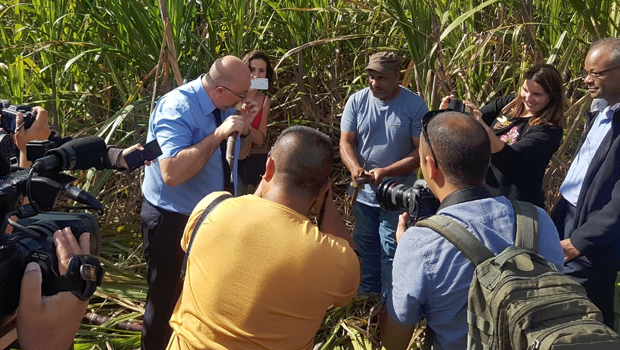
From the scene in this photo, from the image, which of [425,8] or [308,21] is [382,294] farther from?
[308,21]

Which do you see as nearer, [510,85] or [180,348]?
[180,348]

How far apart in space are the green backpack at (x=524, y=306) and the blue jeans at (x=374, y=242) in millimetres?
2145

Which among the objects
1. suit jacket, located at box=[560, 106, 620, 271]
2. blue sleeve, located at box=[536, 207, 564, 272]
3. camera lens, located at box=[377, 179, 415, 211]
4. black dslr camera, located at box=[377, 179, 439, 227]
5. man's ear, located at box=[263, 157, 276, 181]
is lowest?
suit jacket, located at box=[560, 106, 620, 271]

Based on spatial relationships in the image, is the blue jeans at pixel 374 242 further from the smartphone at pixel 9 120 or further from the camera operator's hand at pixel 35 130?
the smartphone at pixel 9 120

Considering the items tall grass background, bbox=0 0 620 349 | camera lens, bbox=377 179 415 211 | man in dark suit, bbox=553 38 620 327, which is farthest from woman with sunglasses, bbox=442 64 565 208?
camera lens, bbox=377 179 415 211

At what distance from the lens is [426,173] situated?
1.86 metres

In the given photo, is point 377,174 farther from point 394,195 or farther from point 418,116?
point 394,195

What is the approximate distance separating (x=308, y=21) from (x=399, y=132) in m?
1.12

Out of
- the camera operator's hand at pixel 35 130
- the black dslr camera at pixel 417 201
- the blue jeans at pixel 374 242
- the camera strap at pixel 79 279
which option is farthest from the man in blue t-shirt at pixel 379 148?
the camera strap at pixel 79 279

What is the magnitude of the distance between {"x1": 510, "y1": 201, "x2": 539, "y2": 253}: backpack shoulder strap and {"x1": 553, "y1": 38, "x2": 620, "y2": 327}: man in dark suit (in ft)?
3.20

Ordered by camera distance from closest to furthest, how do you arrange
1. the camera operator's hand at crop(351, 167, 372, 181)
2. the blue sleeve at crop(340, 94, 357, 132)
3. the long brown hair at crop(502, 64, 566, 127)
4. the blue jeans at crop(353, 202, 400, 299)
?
the long brown hair at crop(502, 64, 566, 127), the camera operator's hand at crop(351, 167, 372, 181), the blue jeans at crop(353, 202, 400, 299), the blue sleeve at crop(340, 94, 357, 132)

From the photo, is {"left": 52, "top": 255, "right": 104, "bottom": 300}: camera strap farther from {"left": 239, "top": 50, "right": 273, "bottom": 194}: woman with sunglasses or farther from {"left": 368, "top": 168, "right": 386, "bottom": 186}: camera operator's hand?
{"left": 239, "top": 50, "right": 273, "bottom": 194}: woman with sunglasses

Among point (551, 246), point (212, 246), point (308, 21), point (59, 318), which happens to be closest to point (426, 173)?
point (551, 246)

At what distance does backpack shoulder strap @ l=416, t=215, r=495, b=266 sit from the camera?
163 cm
